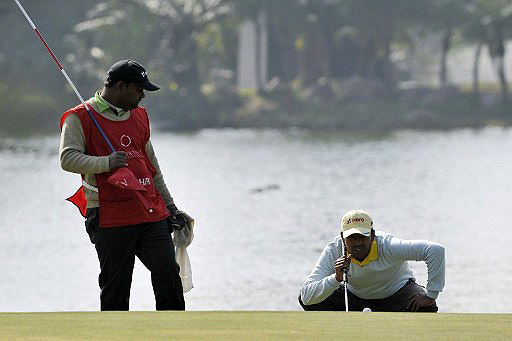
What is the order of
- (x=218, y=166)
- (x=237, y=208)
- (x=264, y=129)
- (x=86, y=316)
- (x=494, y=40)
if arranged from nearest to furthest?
1. (x=86, y=316)
2. (x=237, y=208)
3. (x=218, y=166)
4. (x=264, y=129)
5. (x=494, y=40)

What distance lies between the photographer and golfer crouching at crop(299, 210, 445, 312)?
8.74m

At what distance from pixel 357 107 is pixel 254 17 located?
9344mm

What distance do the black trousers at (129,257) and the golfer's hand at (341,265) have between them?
101cm

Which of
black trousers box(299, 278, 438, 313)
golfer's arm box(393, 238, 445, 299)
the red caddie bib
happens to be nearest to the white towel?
the red caddie bib

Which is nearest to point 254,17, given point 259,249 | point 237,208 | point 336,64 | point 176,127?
point 336,64

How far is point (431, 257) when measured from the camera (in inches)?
348

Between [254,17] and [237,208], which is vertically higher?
[254,17]

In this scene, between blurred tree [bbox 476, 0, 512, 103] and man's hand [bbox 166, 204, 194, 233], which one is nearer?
man's hand [bbox 166, 204, 194, 233]

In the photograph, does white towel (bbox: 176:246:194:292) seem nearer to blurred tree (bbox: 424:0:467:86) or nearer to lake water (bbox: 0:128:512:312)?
lake water (bbox: 0:128:512:312)

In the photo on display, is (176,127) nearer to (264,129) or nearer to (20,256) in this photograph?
(264,129)

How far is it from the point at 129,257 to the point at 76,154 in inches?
24.6

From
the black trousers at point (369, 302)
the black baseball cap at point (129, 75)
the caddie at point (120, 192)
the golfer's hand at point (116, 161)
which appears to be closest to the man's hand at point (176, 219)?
the caddie at point (120, 192)

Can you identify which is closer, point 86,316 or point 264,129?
point 86,316

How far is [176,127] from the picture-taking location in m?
73.3
